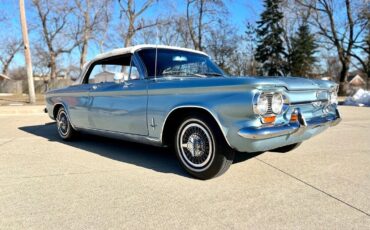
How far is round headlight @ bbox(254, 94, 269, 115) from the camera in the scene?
3.19 m

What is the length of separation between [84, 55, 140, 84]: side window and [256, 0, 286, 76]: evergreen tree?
35774 mm

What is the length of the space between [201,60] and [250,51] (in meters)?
40.2

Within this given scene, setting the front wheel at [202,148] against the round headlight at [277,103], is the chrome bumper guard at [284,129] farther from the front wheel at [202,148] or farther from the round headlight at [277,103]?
the front wheel at [202,148]

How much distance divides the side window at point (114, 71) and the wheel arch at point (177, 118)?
Result: 0.88 meters

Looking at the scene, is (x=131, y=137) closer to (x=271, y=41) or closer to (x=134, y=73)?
(x=134, y=73)

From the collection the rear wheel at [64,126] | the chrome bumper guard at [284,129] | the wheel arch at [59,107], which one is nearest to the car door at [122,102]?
the wheel arch at [59,107]

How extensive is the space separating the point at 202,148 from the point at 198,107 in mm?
511

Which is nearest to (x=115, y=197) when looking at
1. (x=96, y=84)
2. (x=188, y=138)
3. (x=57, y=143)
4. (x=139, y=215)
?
(x=139, y=215)

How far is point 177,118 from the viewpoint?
4.04 m

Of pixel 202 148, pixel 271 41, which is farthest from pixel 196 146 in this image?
pixel 271 41

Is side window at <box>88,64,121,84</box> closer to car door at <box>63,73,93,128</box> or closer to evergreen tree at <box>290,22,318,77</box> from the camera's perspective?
car door at <box>63,73,93,128</box>

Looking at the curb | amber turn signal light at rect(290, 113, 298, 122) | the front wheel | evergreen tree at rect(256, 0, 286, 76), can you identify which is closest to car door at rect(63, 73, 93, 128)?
the front wheel

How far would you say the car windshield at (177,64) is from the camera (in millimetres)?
4504

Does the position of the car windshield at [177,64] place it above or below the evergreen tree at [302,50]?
below
